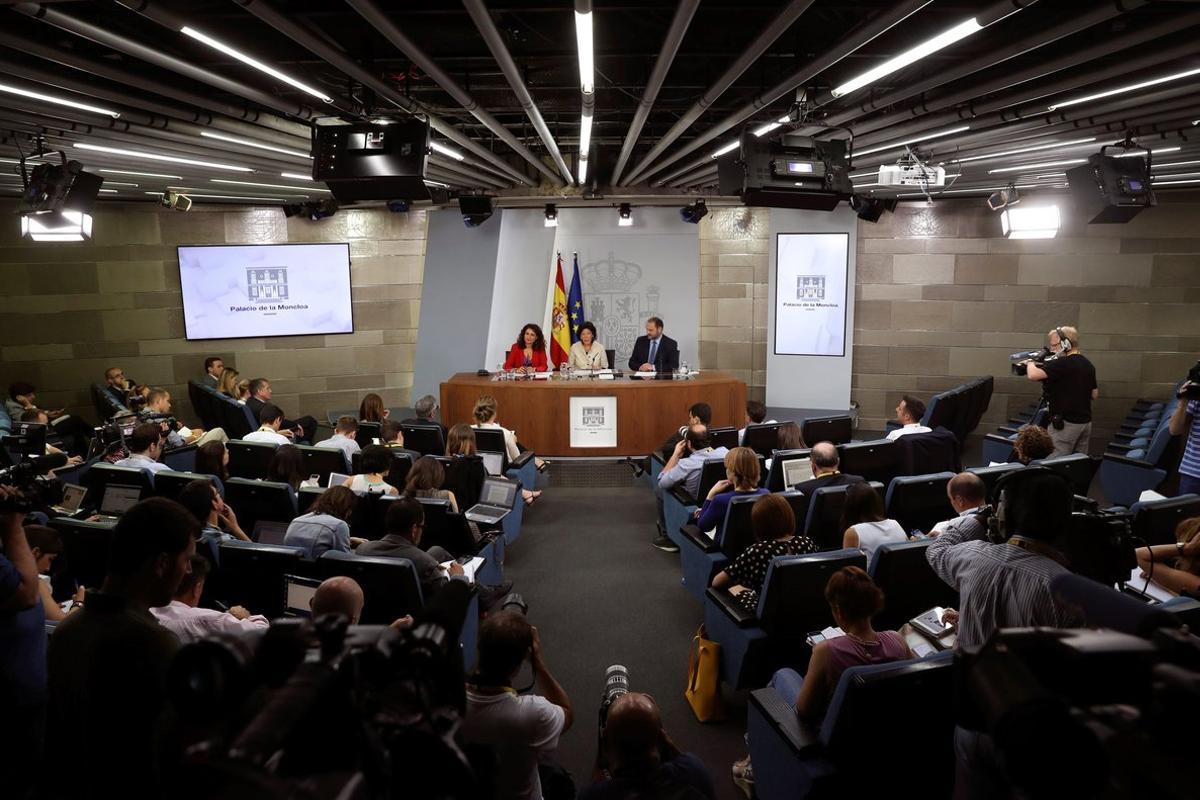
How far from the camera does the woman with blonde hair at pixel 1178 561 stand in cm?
303

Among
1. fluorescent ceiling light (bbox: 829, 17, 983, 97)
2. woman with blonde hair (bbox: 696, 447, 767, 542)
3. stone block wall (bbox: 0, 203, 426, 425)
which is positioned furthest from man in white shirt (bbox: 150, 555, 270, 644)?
stone block wall (bbox: 0, 203, 426, 425)

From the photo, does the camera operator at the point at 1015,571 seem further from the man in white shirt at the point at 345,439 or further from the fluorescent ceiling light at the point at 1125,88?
the man in white shirt at the point at 345,439

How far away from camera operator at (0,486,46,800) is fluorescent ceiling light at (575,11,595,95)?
2.66 metres

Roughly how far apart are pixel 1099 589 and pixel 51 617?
11.7 ft

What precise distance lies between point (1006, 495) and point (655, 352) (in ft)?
22.9

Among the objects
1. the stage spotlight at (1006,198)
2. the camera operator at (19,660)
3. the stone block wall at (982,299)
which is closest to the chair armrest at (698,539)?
the camera operator at (19,660)

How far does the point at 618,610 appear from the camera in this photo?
4.69 meters

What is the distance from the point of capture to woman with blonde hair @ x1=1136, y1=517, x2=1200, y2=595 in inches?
119

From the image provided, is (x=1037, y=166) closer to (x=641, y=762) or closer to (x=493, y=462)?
(x=493, y=462)

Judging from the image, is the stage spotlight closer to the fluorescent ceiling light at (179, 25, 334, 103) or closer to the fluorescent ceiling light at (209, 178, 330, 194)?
the fluorescent ceiling light at (179, 25, 334, 103)

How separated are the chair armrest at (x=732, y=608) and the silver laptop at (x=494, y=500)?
1.72 meters

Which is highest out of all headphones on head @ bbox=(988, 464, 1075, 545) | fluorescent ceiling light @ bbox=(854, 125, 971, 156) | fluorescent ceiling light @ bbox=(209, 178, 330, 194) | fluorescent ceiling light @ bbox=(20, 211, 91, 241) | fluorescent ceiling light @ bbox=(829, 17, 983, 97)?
fluorescent ceiling light @ bbox=(209, 178, 330, 194)

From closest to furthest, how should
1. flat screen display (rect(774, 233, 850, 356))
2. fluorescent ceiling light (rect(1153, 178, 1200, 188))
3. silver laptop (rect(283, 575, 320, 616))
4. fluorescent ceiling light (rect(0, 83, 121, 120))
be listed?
silver laptop (rect(283, 575, 320, 616)) → fluorescent ceiling light (rect(0, 83, 121, 120)) → fluorescent ceiling light (rect(1153, 178, 1200, 188)) → flat screen display (rect(774, 233, 850, 356))

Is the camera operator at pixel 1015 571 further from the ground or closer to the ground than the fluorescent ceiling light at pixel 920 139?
closer to the ground
